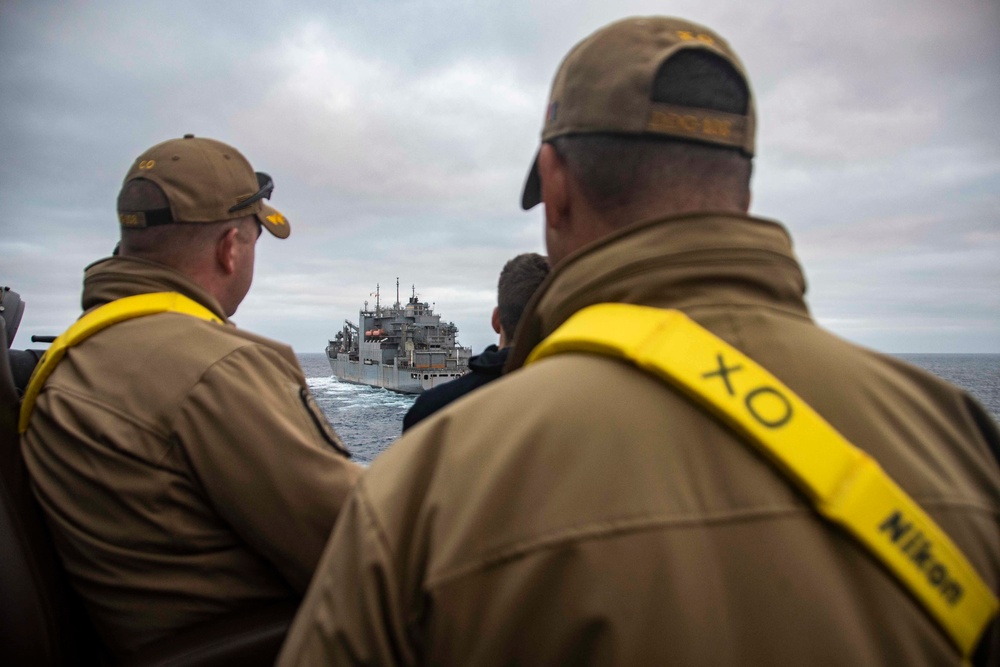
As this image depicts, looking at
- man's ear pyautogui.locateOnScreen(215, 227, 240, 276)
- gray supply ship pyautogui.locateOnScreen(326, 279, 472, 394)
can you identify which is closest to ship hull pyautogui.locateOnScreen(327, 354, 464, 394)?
gray supply ship pyautogui.locateOnScreen(326, 279, 472, 394)

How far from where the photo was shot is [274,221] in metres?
3.71

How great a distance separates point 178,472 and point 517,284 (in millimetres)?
2869

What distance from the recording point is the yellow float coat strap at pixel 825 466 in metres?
1.17

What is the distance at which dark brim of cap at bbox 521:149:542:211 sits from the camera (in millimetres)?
2145

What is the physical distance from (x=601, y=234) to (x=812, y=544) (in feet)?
2.94

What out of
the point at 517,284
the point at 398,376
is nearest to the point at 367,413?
the point at 398,376

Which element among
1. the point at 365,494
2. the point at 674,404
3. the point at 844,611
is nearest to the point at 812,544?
the point at 844,611

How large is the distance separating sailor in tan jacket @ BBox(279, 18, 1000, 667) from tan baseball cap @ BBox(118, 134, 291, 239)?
98.3 inches

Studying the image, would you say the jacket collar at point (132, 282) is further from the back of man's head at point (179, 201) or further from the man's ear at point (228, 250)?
the man's ear at point (228, 250)

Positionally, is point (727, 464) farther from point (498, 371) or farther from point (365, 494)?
point (498, 371)

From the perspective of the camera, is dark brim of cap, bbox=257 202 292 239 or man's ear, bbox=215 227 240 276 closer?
man's ear, bbox=215 227 240 276

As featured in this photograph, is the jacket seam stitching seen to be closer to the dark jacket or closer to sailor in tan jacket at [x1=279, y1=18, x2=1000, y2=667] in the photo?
sailor in tan jacket at [x1=279, y1=18, x2=1000, y2=667]

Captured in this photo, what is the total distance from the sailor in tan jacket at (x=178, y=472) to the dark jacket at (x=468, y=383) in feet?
5.59

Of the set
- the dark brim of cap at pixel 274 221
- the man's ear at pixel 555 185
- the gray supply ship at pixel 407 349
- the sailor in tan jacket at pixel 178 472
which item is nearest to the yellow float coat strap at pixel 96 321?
the sailor in tan jacket at pixel 178 472
